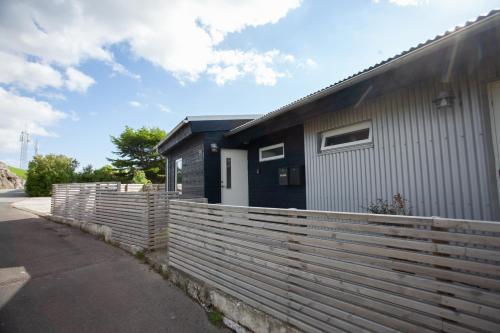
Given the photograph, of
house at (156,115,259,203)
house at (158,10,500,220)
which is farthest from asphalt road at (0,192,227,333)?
house at (158,10,500,220)

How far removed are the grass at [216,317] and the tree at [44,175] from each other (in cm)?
2742

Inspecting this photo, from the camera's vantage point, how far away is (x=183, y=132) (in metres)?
8.16

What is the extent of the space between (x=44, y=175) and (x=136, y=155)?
9.19 m

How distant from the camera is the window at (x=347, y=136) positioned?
4.16m

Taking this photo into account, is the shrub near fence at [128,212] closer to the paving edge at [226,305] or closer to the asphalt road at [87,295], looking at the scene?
the asphalt road at [87,295]

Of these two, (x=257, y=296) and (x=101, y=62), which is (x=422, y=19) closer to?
(x=257, y=296)

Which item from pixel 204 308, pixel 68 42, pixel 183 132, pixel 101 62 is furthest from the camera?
pixel 101 62

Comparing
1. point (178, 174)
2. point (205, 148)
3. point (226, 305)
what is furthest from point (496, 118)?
point (178, 174)

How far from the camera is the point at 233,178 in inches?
285

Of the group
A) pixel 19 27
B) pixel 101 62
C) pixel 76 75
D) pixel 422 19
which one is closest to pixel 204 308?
pixel 422 19

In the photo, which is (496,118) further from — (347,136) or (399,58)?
(347,136)

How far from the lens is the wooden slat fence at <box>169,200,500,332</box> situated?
1.41 meters

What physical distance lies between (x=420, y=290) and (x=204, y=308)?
2.61 metres

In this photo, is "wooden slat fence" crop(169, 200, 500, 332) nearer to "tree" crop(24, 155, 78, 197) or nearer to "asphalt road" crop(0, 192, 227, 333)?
"asphalt road" crop(0, 192, 227, 333)
